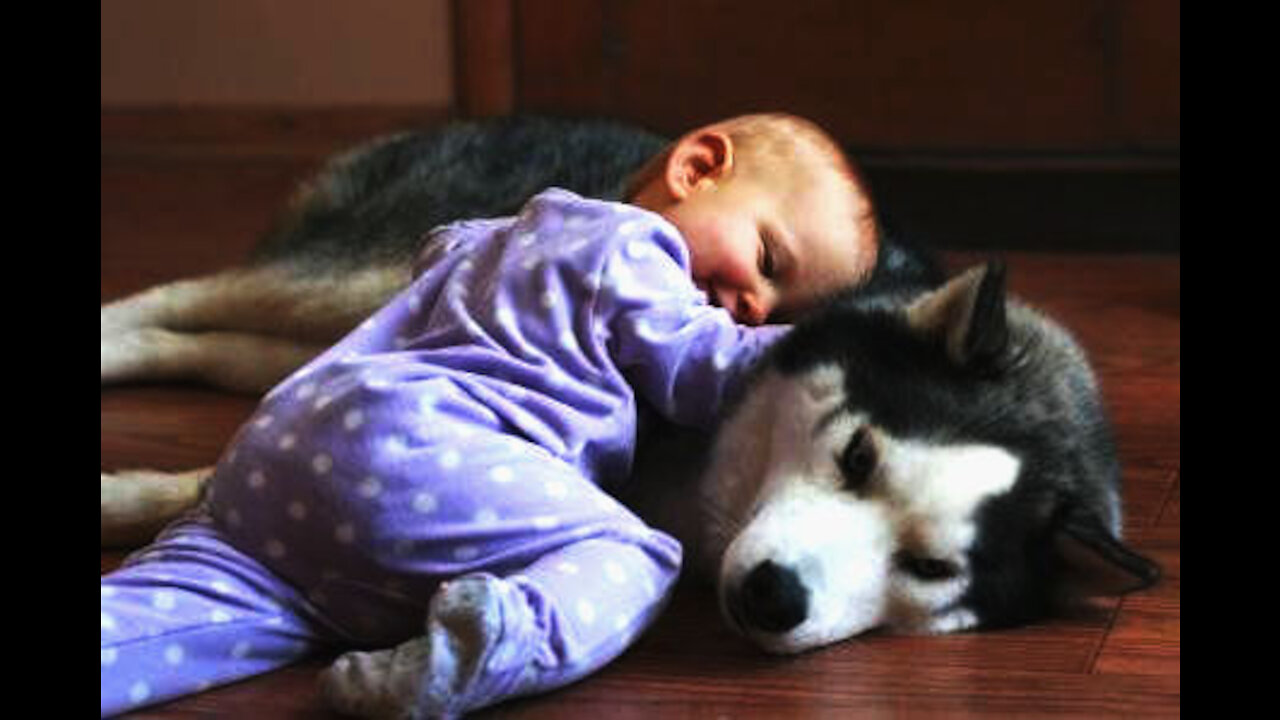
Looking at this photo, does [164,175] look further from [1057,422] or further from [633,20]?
[1057,422]

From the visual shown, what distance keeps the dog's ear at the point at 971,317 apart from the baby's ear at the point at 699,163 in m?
0.30

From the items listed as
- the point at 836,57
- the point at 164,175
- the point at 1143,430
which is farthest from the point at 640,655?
the point at 164,175

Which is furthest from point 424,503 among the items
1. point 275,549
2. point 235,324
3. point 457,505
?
point 235,324

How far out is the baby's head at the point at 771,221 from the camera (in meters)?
1.89

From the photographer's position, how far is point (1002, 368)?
68.7 inches

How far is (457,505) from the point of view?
5.19ft

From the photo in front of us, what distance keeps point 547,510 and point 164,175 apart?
3.30m

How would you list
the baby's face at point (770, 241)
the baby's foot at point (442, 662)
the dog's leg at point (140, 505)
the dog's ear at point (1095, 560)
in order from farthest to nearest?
the dog's leg at point (140, 505) < the baby's face at point (770, 241) < the dog's ear at point (1095, 560) < the baby's foot at point (442, 662)

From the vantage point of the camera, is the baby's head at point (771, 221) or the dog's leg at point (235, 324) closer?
the baby's head at point (771, 221)

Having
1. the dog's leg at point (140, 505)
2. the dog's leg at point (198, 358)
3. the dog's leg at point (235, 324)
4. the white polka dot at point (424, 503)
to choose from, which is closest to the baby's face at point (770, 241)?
the white polka dot at point (424, 503)

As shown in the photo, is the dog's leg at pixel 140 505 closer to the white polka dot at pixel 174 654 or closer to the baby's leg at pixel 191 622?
the baby's leg at pixel 191 622

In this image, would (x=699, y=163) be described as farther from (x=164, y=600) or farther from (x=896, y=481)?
(x=164, y=600)

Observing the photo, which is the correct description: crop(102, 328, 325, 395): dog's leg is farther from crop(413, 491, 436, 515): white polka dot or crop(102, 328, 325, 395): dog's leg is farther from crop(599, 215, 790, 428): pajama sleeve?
crop(413, 491, 436, 515): white polka dot

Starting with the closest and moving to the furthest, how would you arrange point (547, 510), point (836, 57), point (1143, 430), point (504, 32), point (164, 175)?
1. point (547, 510)
2. point (1143, 430)
3. point (836, 57)
4. point (504, 32)
5. point (164, 175)
